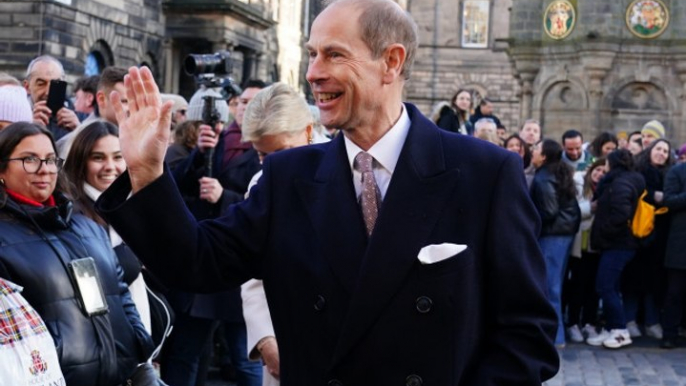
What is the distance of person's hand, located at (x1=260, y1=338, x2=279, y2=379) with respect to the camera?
464cm

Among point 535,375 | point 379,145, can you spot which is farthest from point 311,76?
point 535,375

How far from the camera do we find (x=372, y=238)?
10.3 feet

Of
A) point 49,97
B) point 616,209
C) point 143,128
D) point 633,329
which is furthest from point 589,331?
point 143,128

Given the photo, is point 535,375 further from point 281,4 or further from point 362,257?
point 281,4

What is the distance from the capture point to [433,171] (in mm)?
3230

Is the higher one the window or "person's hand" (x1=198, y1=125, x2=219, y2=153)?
the window

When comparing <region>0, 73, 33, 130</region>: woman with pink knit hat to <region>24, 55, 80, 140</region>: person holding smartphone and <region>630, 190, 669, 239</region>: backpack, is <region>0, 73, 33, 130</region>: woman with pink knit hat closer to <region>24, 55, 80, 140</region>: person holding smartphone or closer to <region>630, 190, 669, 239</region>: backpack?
<region>24, 55, 80, 140</region>: person holding smartphone

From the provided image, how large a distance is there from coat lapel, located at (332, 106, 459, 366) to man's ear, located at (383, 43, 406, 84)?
170mm

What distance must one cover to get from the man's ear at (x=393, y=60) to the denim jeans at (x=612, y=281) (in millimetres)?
8935

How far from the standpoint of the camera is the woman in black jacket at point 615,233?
11617 millimetres

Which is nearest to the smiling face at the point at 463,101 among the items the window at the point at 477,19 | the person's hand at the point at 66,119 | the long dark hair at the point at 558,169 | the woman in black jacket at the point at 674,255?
the long dark hair at the point at 558,169

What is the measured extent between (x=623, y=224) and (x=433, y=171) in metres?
8.79

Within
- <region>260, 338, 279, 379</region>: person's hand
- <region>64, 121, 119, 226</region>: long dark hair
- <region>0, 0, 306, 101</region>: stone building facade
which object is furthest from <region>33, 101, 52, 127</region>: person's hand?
<region>0, 0, 306, 101</region>: stone building facade

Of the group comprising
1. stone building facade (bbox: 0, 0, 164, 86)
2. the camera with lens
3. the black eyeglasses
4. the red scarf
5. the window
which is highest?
the window
